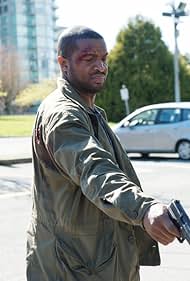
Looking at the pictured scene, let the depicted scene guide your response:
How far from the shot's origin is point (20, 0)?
142625 millimetres

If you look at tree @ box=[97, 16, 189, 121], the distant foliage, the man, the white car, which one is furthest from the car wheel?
the distant foliage

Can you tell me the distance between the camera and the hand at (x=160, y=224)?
1.62 metres

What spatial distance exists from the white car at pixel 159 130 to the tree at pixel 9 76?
7281 centimetres

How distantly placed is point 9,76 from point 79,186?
92.8m

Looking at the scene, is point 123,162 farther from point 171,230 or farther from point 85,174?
point 171,230

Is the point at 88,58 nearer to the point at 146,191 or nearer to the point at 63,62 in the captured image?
the point at 63,62

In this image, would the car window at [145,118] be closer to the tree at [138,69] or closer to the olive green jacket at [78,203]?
the olive green jacket at [78,203]

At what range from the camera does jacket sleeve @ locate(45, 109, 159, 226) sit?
5.60ft

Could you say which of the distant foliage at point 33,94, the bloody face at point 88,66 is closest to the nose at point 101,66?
the bloody face at point 88,66

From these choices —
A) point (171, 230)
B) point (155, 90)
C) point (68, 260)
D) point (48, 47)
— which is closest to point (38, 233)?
point (68, 260)

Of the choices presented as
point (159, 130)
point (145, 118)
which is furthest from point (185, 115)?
point (145, 118)

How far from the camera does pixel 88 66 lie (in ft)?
6.92

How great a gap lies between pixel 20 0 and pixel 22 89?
2145 inches

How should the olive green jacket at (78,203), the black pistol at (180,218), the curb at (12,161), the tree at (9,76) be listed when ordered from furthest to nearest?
the tree at (9,76) < the curb at (12,161) < the olive green jacket at (78,203) < the black pistol at (180,218)
